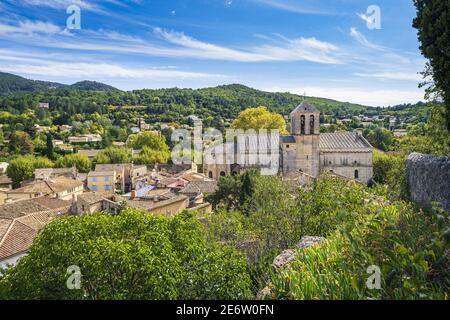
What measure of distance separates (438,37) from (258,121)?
35.9 meters

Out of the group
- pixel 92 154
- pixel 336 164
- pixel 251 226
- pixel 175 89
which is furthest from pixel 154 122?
pixel 251 226

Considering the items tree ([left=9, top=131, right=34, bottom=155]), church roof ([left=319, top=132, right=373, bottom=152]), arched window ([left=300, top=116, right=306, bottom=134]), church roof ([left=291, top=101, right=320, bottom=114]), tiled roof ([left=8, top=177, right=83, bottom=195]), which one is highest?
church roof ([left=291, top=101, right=320, bottom=114])

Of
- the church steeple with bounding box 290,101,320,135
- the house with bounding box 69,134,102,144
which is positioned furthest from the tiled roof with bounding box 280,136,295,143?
the house with bounding box 69,134,102,144

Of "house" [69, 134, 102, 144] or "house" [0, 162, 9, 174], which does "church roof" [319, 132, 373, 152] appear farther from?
"house" [69, 134, 102, 144]

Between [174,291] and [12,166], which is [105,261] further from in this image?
[12,166]

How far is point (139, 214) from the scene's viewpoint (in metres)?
10.1

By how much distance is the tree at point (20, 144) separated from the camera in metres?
71.0

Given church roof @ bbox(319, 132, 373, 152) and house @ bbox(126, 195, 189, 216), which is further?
church roof @ bbox(319, 132, 373, 152)

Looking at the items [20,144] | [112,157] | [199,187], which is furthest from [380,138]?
[20,144]

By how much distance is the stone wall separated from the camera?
28.9ft

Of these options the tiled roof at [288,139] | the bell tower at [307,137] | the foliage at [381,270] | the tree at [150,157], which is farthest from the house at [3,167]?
the foliage at [381,270]

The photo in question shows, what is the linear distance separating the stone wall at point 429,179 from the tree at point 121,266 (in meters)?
4.54

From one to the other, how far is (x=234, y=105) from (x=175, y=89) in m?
40.4

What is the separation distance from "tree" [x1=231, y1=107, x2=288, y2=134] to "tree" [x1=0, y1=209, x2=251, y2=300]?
3462 centimetres
